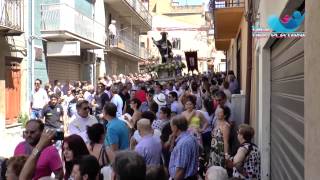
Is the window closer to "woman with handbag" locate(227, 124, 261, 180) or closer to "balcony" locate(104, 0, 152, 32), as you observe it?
"balcony" locate(104, 0, 152, 32)

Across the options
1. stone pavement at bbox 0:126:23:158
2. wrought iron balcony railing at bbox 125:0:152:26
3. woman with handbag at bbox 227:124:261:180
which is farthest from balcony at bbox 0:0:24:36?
wrought iron balcony railing at bbox 125:0:152:26

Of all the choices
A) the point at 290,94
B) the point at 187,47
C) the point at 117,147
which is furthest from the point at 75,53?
the point at 187,47

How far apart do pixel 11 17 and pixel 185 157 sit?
579 inches

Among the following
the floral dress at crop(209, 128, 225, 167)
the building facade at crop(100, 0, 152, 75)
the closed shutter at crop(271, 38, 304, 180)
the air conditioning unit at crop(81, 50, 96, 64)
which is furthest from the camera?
the building facade at crop(100, 0, 152, 75)

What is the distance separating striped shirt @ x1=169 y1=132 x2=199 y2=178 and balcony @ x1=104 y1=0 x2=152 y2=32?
29.1m

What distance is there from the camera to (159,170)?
3914 mm

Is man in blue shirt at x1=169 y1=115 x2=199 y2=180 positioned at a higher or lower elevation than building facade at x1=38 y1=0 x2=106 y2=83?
lower

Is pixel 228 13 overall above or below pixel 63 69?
above

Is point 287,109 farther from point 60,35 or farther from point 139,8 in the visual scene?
point 139,8

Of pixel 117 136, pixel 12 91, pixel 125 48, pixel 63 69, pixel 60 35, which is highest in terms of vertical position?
pixel 125 48

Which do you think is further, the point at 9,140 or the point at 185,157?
the point at 9,140

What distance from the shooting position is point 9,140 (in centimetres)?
1566

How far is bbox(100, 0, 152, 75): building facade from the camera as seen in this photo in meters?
35.5

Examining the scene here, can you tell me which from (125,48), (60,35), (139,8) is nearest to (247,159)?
(60,35)
